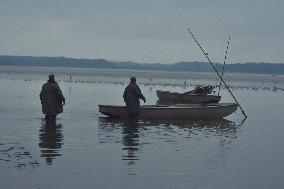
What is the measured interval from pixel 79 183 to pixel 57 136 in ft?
21.0

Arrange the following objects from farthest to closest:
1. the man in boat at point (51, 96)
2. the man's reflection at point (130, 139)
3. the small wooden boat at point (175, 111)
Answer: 1. the small wooden boat at point (175, 111)
2. the man in boat at point (51, 96)
3. the man's reflection at point (130, 139)

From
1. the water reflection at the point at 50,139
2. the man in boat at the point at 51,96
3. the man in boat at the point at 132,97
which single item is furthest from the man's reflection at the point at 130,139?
the man in boat at the point at 51,96

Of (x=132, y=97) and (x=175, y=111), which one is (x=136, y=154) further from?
(x=175, y=111)

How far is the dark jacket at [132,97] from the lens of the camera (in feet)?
71.3

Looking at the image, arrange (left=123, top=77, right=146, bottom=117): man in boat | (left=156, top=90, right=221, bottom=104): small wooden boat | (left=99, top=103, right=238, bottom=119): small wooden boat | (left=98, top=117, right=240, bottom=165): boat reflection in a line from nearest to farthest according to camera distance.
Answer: (left=98, top=117, right=240, bottom=165): boat reflection, (left=123, top=77, right=146, bottom=117): man in boat, (left=99, top=103, right=238, bottom=119): small wooden boat, (left=156, top=90, right=221, bottom=104): small wooden boat

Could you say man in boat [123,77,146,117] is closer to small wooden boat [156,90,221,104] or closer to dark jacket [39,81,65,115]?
dark jacket [39,81,65,115]

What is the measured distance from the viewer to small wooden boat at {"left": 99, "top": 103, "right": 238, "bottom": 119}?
23250mm

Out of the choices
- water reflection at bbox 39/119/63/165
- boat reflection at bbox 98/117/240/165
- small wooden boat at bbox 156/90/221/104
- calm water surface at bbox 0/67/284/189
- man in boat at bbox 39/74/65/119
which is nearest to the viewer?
calm water surface at bbox 0/67/284/189

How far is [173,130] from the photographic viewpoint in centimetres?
2020

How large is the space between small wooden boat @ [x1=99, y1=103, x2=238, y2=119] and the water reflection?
3.23 m

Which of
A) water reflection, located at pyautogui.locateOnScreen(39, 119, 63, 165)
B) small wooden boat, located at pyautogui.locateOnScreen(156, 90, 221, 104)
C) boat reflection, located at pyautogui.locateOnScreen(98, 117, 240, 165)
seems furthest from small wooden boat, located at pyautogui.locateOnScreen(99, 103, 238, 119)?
small wooden boat, located at pyautogui.locateOnScreen(156, 90, 221, 104)

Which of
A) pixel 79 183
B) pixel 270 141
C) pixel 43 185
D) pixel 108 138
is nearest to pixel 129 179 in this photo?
pixel 79 183

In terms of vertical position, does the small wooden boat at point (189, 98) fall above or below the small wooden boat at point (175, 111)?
below

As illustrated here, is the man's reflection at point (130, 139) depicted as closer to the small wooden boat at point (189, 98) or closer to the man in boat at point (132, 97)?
the man in boat at point (132, 97)
